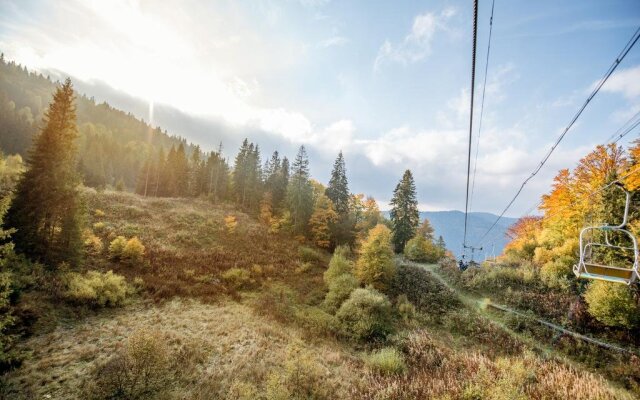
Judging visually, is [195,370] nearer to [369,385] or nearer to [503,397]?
[369,385]

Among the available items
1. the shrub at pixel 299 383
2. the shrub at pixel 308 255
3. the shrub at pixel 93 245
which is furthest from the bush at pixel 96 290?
the shrub at pixel 308 255

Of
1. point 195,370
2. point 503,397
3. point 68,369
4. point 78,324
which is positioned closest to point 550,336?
point 503,397

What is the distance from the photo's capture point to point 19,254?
16.3 meters

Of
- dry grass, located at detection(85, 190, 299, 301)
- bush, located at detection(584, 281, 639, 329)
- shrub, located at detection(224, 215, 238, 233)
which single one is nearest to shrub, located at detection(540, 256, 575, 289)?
bush, located at detection(584, 281, 639, 329)

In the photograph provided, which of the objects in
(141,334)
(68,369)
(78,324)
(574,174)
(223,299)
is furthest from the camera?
(574,174)

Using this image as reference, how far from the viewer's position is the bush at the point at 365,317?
1723 centimetres

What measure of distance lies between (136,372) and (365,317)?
12907 mm

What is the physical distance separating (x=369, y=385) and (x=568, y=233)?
90.2 feet

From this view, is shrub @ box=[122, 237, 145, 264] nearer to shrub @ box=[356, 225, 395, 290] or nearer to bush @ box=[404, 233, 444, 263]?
shrub @ box=[356, 225, 395, 290]

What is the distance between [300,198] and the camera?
48.5 meters

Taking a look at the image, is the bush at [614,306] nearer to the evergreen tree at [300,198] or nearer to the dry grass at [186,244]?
the dry grass at [186,244]

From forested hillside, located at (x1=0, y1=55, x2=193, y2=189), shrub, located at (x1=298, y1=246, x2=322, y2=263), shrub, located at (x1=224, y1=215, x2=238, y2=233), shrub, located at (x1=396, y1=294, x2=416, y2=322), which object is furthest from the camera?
forested hillside, located at (x1=0, y1=55, x2=193, y2=189)

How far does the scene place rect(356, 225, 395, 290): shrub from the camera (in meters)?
24.5

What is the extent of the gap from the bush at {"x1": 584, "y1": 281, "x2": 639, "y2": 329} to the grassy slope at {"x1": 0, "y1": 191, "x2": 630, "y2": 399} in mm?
4432
